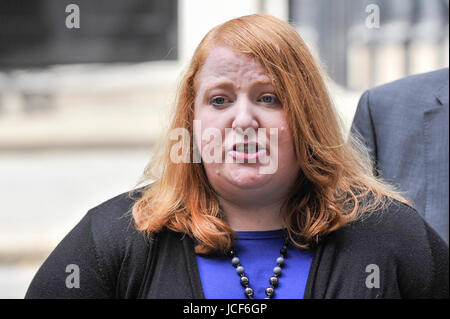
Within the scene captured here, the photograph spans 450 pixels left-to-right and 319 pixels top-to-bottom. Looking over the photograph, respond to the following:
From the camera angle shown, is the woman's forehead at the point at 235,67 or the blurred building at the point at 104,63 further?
the blurred building at the point at 104,63

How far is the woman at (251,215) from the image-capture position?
1399 millimetres

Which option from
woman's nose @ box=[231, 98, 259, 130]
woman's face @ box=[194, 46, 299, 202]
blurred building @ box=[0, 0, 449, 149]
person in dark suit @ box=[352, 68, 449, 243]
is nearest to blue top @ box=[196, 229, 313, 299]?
woman's face @ box=[194, 46, 299, 202]

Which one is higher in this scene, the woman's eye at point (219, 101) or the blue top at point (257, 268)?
the woman's eye at point (219, 101)

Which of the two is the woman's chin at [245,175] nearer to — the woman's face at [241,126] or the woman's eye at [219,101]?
the woman's face at [241,126]

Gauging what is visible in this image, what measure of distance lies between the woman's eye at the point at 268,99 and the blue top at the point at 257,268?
0.92 ft

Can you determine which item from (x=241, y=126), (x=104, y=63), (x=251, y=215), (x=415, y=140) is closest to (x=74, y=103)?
(x=104, y=63)

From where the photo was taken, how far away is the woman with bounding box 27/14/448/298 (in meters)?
1.40

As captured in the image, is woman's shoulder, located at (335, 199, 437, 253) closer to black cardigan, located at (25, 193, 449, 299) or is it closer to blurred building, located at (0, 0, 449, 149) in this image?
black cardigan, located at (25, 193, 449, 299)

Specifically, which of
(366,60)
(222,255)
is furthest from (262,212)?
(366,60)

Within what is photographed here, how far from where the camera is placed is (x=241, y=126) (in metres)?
1.37

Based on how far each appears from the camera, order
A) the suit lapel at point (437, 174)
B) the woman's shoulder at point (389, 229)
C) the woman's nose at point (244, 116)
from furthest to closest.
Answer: the suit lapel at point (437, 174) < the woman's shoulder at point (389, 229) < the woman's nose at point (244, 116)

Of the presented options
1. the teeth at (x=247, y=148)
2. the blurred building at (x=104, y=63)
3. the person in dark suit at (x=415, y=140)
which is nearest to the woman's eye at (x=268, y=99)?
the teeth at (x=247, y=148)

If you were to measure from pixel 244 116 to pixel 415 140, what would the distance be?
2.82ft

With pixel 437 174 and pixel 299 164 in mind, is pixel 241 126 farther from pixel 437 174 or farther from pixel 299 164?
pixel 437 174
